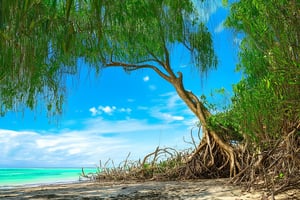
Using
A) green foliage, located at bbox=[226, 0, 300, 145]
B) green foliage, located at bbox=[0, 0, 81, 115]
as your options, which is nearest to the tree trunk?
green foliage, located at bbox=[226, 0, 300, 145]

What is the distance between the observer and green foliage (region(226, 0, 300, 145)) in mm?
3484

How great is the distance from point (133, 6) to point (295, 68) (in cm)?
249

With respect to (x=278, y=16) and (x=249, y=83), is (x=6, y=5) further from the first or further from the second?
(x=249, y=83)

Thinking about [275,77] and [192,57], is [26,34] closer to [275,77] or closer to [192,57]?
[275,77]

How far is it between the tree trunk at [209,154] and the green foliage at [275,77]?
2.94 metres

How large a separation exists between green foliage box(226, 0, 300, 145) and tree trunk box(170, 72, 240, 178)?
2944mm

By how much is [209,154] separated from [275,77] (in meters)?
4.84

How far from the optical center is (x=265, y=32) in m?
3.91

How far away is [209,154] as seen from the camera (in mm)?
8406

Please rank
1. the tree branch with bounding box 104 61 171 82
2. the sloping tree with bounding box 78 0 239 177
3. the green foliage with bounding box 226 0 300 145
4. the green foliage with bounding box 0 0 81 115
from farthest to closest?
1. the tree branch with bounding box 104 61 171 82
2. the sloping tree with bounding box 78 0 239 177
3. the green foliage with bounding box 226 0 300 145
4. the green foliage with bounding box 0 0 81 115

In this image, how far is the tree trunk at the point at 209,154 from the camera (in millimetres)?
8086

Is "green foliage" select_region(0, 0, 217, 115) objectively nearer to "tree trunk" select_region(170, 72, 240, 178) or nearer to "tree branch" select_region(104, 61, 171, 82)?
"tree branch" select_region(104, 61, 171, 82)

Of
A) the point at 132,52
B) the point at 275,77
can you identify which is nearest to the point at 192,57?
the point at 132,52

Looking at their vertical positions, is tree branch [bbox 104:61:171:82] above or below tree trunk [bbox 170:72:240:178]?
above
